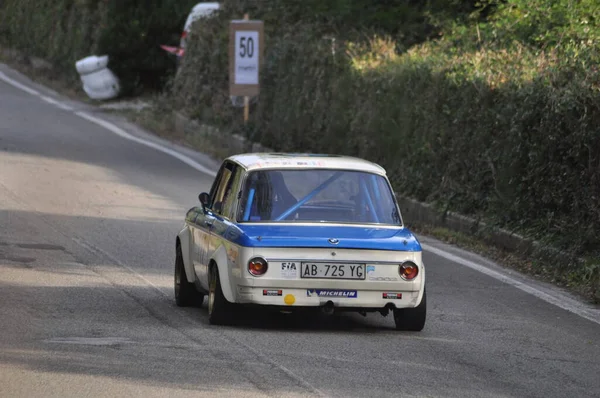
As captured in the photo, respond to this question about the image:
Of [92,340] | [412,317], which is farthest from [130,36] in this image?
[92,340]

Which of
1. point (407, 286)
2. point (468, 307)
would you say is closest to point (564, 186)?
point (468, 307)

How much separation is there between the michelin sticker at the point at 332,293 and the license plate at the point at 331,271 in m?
0.11

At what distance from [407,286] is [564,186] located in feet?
17.5

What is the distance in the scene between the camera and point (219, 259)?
1035cm

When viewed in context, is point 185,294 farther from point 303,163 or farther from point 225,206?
point 303,163

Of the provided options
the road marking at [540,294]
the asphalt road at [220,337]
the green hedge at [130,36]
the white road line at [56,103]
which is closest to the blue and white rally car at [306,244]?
the asphalt road at [220,337]

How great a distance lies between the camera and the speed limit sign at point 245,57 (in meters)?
28.4

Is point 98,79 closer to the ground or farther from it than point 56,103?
farther from it

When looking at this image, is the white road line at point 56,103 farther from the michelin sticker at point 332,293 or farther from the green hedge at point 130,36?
the michelin sticker at point 332,293

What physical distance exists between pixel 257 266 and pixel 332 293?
59 cm

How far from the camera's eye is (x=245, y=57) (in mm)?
28484

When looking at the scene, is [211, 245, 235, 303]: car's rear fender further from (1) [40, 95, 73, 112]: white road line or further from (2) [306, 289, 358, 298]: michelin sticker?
(1) [40, 95, 73, 112]: white road line

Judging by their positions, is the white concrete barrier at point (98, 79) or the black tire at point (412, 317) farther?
the white concrete barrier at point (98, 79)

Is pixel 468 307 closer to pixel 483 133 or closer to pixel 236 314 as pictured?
pixel 236 314
